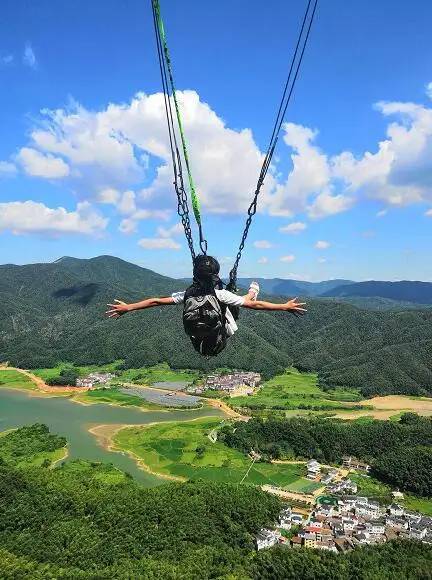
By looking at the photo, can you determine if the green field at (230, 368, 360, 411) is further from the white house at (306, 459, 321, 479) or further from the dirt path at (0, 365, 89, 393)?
the dirt path at (0, 365, 89, 393)

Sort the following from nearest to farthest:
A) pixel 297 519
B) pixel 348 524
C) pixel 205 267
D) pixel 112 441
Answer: pixel 205 267
pixel 348 524
pixel 297 519
pixel 112 441

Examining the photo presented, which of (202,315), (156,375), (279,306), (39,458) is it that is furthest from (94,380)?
(279,306)

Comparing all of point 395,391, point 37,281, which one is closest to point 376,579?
point 395,391

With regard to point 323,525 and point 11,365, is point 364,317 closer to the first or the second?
point 11,365

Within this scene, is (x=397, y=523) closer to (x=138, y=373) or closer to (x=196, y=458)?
(x=196, y=458)

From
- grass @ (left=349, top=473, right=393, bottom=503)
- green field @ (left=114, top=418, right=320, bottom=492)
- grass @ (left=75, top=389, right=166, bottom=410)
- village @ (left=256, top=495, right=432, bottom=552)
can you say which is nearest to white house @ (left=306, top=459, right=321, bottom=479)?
green field @ (left=114, top=418, right=320, bottom=492)

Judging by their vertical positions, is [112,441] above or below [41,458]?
below
